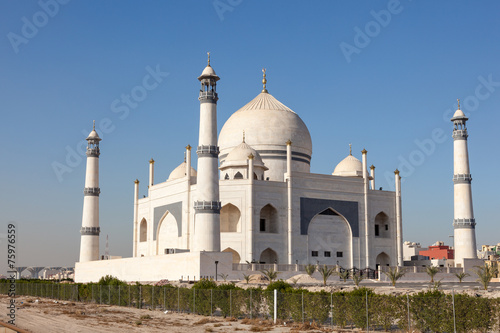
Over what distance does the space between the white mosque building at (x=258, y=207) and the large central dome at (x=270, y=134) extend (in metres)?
0.09

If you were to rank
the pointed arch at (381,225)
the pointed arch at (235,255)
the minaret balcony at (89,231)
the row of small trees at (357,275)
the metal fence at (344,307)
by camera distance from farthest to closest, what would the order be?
the minaret balcony at (89,231)
the pointed arch at (381,225)
the pointed arch at (235,255)
the row of small trees at (357,275)
the metal fence at (344,307)

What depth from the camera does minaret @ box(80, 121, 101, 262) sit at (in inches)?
2227

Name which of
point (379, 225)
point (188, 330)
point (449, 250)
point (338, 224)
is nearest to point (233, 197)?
point (338, 224)

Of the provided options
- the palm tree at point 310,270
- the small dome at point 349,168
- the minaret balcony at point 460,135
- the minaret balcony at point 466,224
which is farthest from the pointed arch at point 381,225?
the palm tree at point 310,270

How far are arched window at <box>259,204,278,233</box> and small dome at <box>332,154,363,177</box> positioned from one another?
38.0 feet

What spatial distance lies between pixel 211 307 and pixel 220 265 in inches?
661

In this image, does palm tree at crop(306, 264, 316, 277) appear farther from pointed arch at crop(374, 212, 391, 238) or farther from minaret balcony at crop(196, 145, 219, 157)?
pointed arch at crop(374, 212, 391, 238)

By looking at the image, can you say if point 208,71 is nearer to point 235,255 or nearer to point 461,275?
point 235,255

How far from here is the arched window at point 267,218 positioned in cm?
5084

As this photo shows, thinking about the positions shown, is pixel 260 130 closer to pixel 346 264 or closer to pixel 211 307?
pixel 346 264

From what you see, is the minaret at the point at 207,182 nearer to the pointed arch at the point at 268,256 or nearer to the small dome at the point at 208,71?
the small dome at the point at 208,71

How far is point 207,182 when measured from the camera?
43.9m

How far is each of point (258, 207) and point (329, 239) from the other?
754cm

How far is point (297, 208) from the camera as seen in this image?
50625 millimetres
